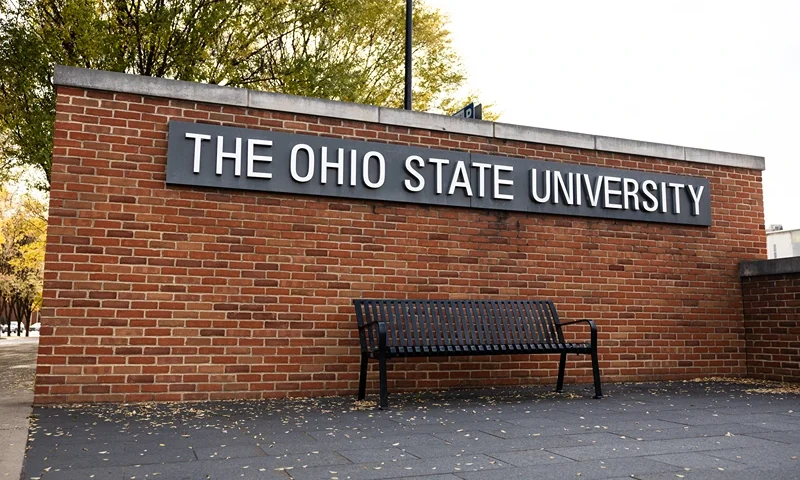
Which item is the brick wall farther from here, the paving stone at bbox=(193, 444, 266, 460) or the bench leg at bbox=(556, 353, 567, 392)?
the paving stone at bbox=(193, 444, 266, 460)

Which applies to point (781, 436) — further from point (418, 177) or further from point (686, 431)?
point (418, 177)

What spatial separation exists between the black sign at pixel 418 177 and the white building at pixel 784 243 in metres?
30.4

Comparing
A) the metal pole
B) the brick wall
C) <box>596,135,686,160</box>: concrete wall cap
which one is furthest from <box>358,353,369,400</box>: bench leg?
the metal pole

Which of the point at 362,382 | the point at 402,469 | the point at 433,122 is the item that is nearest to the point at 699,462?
the point at 402,469

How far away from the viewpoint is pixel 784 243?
36062mm

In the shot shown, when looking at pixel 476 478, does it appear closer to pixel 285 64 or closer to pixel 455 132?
pixel 455 132

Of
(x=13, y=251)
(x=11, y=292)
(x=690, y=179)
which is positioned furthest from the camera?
(x=11, y=292)

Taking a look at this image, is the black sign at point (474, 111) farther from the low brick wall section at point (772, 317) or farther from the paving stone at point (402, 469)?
the paving stone at point (402, 469)

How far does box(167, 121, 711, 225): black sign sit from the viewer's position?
6684 mm

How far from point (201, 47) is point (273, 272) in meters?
8.52

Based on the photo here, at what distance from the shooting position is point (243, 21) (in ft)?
46.9

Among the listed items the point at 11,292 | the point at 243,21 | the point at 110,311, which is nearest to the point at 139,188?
the point at 110,311

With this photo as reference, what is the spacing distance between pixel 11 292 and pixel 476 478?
118ft

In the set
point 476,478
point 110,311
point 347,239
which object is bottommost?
point 476,478
